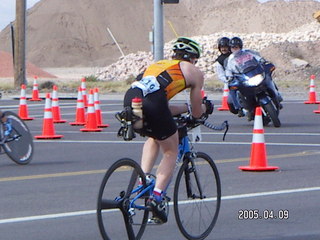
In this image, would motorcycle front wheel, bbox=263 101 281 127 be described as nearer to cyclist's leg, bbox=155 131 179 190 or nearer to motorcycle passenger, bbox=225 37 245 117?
motorcycle passenger, bbox=225 37 245 117

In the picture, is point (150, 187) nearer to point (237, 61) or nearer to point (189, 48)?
point (189, 48)

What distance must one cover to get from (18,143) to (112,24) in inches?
3743

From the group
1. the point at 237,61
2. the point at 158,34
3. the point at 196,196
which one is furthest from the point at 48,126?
the point at 158,34

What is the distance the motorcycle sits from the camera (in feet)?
66.3

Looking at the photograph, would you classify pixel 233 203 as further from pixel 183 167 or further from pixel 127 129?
pixel 127 129

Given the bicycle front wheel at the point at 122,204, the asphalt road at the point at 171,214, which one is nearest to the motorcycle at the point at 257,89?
the asphalt road at the point at 171,214

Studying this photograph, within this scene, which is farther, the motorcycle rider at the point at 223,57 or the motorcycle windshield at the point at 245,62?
the motorcycle rider at the point at 223,57

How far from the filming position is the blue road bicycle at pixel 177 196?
318 inches

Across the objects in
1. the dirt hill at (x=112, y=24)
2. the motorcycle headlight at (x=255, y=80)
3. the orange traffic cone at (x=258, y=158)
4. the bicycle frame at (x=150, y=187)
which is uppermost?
the dirt hill at (x=112, y=24)

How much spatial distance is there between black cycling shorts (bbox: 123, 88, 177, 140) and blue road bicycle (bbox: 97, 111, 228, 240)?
228 millimetres

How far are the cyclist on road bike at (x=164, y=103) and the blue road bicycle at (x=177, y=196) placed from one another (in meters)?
0.10

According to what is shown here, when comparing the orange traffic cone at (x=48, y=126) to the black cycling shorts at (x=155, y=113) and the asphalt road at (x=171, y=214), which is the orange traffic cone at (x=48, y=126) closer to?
the asphalt road at (x=171, y=214)

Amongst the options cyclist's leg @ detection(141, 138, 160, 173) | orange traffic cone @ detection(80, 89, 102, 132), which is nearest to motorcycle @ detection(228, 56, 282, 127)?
orange traffic cone @ detection(80, 89, 102, 132)

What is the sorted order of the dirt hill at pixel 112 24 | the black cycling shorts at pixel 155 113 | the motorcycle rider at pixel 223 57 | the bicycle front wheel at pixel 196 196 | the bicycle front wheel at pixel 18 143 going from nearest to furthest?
the black cycling shorts at pixel 155 113 → the bicycle front wheel at pixel 196 196 → the bicycle front wheel at pixel 18 143 → the motorcycle rider at pixel 223 57 → the dirt hill at pixel 112 24
